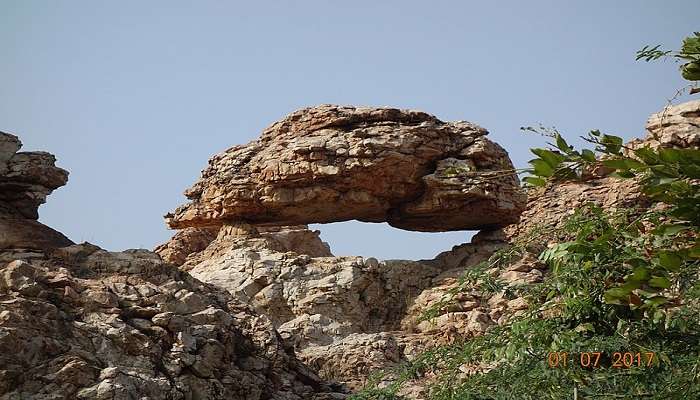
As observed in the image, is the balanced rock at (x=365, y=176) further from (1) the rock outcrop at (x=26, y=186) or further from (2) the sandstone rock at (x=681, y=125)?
(1) the rock outcrop at (x=26, y=186)

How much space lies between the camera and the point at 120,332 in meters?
11.1

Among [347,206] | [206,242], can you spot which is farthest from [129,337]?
[206,242]

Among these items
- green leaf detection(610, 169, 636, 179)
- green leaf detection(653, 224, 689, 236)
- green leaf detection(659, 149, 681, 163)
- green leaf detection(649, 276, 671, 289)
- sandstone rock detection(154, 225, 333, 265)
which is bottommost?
green leaf detection(649, 276, 671, 289)

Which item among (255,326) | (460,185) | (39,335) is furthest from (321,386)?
(460,185)

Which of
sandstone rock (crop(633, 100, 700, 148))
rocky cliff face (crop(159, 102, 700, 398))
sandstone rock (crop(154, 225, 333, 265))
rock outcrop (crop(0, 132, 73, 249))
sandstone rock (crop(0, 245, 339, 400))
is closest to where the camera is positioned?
sandstone rock (crop(0, 245, 339, 400))

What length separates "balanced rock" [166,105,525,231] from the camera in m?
18.9

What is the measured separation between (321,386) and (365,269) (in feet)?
17.5

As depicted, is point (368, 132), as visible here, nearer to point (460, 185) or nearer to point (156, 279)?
point (460, 185)

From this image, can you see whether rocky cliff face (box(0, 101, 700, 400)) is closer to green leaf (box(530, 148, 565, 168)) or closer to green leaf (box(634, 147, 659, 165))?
green leaf (box(530, 148, 565, 168))
